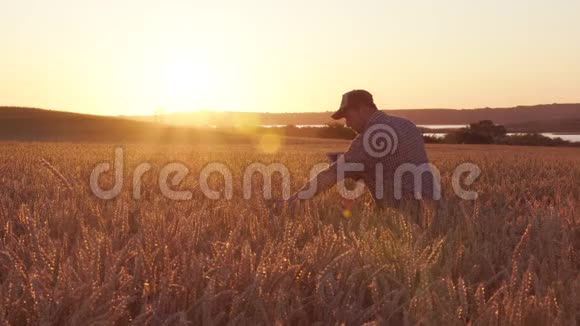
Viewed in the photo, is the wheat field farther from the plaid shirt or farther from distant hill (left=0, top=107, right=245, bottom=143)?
distant hill (left=0, top=107, right=245, bottom=143)

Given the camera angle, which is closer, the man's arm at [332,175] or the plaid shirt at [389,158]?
the man's arm at [332,175]

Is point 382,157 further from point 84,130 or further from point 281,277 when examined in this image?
point 84,130

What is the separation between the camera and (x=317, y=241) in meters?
2.73

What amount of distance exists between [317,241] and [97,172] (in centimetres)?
620

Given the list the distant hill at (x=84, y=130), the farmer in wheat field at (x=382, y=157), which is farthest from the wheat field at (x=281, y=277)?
the distant hill at (x=84, y=130)

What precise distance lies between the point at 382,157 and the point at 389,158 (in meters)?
0.07

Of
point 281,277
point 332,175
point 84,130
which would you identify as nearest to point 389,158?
point 332,175

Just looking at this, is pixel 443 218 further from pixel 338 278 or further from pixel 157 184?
pixel 157 184

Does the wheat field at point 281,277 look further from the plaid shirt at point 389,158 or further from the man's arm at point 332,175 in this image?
the plaid shirt at point 389,158

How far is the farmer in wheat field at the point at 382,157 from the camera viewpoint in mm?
5504

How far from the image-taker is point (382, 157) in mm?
5723

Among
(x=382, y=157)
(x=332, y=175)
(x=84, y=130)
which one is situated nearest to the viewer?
(x=332, y=175)

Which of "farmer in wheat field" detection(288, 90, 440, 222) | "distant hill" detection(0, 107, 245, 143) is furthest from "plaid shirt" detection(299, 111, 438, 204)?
"distant hill" detection(0, 107, 245, 143)

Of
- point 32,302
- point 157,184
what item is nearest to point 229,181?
point 157,184
